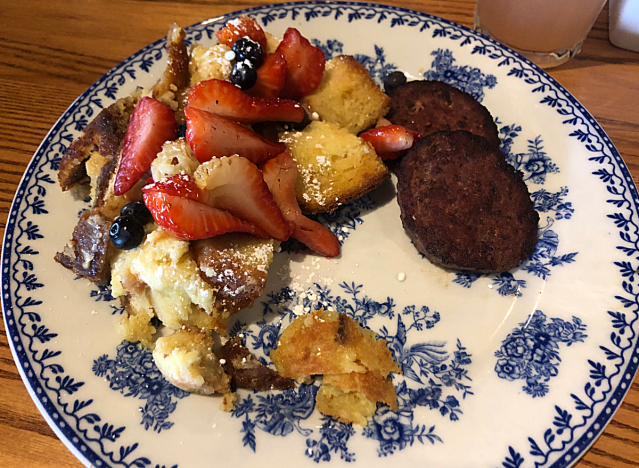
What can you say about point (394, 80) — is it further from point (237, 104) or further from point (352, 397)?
point (352, 397)

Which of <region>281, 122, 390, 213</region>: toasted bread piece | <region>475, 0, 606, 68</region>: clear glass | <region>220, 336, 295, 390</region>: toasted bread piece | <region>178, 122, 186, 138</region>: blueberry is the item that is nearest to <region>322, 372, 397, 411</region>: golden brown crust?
<region>220, 336, 295, 390</region>: toasted bread piece

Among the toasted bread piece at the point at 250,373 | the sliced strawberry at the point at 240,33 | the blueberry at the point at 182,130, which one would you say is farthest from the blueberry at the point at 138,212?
the sliced strawberry at the point at 240,33

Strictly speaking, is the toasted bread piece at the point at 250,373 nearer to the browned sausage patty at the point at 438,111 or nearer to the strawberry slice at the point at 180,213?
the strawberry slice at the point at 180,213

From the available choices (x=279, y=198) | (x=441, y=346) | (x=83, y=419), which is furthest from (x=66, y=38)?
(x=441, y=346)

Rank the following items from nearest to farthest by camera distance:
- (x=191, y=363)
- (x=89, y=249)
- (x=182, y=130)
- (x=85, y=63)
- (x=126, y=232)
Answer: (x=191, y=363) < (x=126, y=232) < (x=89, y=249) < (x=182, y=130) < (x=85, y=63)

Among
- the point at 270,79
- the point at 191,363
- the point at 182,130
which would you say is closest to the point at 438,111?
the point at 270,79

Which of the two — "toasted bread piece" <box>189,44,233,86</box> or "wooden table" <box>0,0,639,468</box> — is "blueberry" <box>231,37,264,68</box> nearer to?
"toasted bread piece" <box>189,44,233,86</box>

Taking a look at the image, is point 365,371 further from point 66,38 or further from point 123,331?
point 66,38
